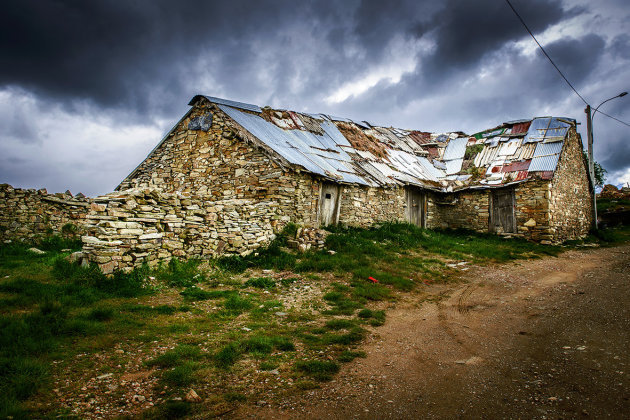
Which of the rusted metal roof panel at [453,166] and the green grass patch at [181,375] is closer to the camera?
the green grass patch at [181,375]

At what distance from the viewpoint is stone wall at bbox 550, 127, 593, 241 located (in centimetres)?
1614

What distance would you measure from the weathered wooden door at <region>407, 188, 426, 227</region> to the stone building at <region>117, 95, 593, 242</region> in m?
0.06

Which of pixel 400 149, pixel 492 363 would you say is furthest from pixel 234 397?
pixel 400 149

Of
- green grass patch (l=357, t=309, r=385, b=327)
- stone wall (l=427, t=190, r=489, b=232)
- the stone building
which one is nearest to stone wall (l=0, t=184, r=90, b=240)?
the stone building

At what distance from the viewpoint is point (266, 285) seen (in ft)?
24.9

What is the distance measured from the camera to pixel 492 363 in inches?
163

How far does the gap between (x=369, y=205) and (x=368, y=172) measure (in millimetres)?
1712

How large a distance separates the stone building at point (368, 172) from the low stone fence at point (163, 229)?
5.19ft

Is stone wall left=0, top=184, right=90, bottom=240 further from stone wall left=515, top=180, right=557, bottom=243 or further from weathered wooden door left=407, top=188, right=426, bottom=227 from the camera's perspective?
stone wall left=515, top=180, right=557, bottom=243

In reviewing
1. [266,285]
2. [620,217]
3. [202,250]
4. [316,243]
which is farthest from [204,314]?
[620,217]

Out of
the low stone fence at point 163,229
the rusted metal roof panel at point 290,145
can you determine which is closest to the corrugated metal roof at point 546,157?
the rusted metal roof panel at point 290,145

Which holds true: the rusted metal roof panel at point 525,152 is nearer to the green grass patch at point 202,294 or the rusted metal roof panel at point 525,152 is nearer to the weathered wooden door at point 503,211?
the weathered wooden door at point 503,211

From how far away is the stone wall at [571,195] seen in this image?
1614 centimetres

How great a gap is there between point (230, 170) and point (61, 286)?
7.91m
